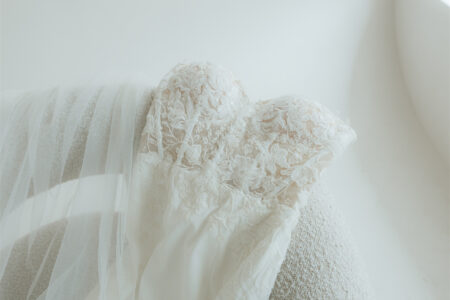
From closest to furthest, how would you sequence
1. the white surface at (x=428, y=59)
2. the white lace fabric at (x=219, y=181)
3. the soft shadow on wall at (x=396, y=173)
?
the white lace fabric at (x=219, y=181)
the soft shadow on wall at (x=396, y=173)
the white surface at (x=428, y=59)

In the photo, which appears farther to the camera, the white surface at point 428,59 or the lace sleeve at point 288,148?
the white surface at point 428,59

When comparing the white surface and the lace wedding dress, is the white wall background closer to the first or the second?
the white surface

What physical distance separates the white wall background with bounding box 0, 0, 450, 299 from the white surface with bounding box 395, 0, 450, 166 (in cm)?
1

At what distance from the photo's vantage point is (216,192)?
36 centimetres

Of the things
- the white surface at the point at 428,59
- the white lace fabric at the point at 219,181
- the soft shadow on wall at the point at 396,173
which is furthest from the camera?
the white surface at the point at 428,59

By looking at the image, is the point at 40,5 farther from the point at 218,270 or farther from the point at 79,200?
the point at 218,270

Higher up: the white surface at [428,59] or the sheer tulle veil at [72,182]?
the white surface at [428,59]

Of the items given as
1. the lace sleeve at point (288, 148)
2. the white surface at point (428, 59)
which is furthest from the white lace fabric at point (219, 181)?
the white surface at point (428, 59)

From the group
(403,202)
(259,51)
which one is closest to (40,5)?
(259,51)

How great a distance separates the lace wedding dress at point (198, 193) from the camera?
0.34 metres

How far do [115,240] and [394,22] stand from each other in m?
1.40

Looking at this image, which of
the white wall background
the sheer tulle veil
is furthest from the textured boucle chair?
the white wall background

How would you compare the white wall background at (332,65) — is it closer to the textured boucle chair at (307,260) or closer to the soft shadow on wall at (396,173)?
the soft shadow on wall at (396,173)

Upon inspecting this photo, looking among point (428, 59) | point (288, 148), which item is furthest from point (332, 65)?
point (288, 148)
